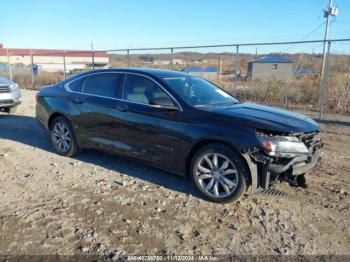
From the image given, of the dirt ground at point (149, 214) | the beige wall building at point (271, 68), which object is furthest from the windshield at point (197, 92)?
the beige wall building at point (271, 68)

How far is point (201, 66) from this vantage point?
1559 centimetres

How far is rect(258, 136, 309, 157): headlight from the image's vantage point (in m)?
4.04

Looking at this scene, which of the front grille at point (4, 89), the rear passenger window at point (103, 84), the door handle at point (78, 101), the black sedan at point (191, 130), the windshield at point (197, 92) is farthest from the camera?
the front grille at point (4, 89)

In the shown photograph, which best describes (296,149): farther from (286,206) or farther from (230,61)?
(230,61)

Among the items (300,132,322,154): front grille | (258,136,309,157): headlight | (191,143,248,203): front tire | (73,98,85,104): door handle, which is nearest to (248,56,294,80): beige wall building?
(300,132,322,154): front grille

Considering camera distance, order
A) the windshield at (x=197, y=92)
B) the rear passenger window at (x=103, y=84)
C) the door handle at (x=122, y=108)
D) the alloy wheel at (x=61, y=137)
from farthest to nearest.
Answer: the alloy wheel at (x=61, y=137) → the rear passenger window at (x=103, y=84) → the door handle at (x=122, y=108) → the windshield at (x=197, y=92)

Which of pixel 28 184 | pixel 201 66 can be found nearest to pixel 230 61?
pixel 201 66

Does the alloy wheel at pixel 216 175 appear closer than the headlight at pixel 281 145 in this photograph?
No

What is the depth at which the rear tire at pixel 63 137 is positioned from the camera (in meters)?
6.20

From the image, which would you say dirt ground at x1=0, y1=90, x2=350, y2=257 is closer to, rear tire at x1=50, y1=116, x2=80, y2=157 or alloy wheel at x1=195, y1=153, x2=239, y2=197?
alloy wheel at x1=195, y1=153, x2=239, y2=197

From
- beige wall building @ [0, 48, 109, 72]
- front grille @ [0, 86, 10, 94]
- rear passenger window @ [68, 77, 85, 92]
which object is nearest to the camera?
rear passenger window @ [68, 77, 85, 92]

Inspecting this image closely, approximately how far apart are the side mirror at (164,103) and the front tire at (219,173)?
717 millimetres

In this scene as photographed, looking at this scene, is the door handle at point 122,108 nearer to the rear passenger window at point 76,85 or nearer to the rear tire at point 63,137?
the rear passenger window at point 76,85

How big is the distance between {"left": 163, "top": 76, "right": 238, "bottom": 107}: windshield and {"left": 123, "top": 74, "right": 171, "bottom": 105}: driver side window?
0.20 m
